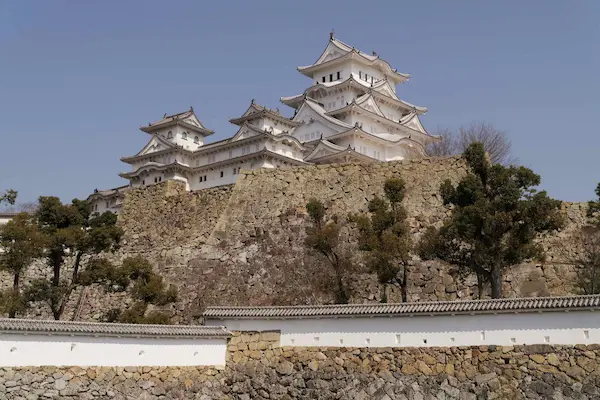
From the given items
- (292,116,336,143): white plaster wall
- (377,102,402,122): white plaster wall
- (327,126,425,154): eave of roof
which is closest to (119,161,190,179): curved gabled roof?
(292,116,336,143): white plaster wall

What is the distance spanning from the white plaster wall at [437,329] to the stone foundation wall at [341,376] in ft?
0.44

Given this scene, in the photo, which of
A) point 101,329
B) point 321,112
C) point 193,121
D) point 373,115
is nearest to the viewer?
point 101,329

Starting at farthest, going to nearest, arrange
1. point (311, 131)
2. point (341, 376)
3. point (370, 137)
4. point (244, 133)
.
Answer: point (311, 131)
point (244, 133)
point (370, 137)
point (341, 376)

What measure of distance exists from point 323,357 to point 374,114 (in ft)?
64.6

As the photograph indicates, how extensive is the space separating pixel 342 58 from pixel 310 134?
4.77 m

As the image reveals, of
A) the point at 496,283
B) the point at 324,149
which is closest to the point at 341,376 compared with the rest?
the point at 496,283

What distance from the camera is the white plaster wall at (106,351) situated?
38.9ft

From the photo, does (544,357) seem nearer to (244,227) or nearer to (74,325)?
(74,325)

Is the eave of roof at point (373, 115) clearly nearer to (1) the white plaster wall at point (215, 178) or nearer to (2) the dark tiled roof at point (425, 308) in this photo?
(1) the white plaster wall at point (215, 178)

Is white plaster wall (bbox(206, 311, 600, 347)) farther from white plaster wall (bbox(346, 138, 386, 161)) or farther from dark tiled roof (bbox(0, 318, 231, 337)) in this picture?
white plaster wall (bbox(346, 138, 386, 161))

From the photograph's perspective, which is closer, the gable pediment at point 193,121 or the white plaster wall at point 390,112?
the white plaster wall at point 390,112

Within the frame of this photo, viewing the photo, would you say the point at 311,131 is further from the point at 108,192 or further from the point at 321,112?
the point at 108,192

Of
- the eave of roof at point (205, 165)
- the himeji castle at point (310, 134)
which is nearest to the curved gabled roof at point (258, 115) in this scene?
the himeji castle at point (310, 134)

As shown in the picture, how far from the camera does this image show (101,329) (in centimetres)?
1273
